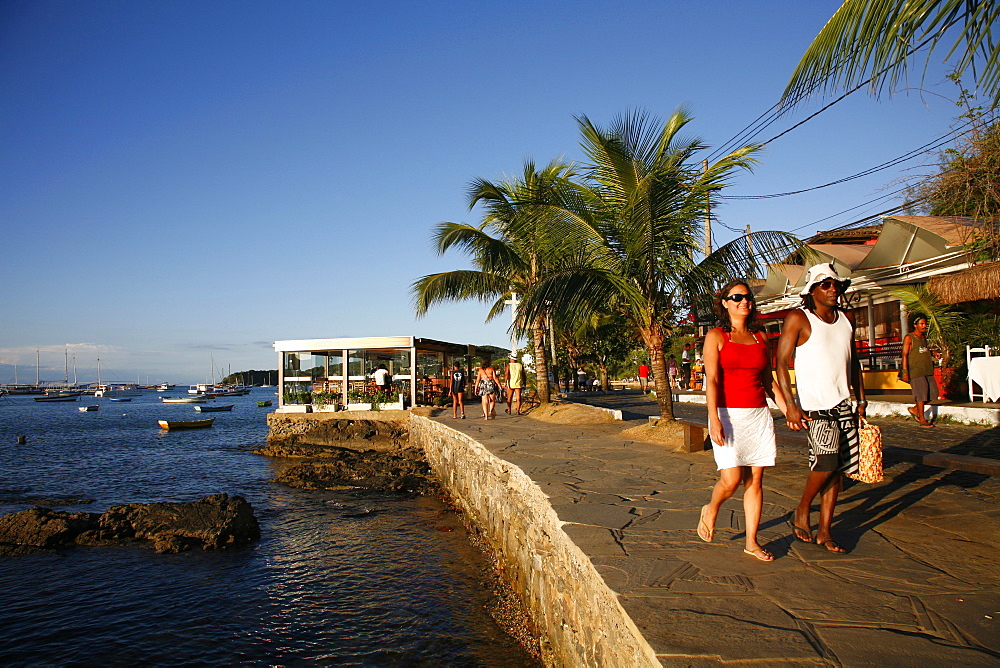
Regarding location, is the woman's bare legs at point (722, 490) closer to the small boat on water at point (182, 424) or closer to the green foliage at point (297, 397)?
the green foliage at point (297, 397)

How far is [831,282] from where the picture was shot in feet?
13.0

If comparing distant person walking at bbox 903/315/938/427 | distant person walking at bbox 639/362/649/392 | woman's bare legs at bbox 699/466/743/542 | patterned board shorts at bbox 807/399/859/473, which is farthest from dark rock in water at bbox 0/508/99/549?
distant person walking at bbox 639/362/649/392

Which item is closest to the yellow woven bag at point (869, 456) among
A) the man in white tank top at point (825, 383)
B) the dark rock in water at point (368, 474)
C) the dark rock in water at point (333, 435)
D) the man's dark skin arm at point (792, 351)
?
the man in white tank top at point (825, 383)

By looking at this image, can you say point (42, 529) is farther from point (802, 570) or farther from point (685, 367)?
point (685, 367)

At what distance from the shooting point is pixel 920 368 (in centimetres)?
987

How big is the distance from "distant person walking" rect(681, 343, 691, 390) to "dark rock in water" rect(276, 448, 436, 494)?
12.8 meters

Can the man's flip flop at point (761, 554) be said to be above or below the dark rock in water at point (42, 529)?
above

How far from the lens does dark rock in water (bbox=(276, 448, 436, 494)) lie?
13953 millimetres

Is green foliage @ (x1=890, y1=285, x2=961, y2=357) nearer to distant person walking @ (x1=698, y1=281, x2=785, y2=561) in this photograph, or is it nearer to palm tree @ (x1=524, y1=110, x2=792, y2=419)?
palm tree @ (x1=524, y1=110, x2=792, y2=419)

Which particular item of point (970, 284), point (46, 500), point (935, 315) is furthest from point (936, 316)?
point (46, 500)

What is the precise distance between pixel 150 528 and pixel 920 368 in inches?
500

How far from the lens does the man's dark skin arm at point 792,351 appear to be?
3.97 metres

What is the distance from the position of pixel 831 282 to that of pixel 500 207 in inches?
537

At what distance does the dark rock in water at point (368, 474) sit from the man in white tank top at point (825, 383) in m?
10.5
